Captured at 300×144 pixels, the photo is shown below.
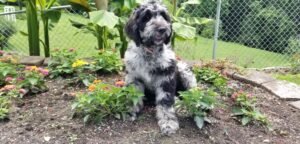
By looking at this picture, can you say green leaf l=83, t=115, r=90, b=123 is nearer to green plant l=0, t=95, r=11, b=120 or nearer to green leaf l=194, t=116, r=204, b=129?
green plant l=0, t=95, r=11, b=120

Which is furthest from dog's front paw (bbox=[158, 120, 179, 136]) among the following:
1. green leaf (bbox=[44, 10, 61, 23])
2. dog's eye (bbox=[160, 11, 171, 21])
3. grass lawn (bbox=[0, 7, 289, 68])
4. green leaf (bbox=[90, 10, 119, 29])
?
grass lawn (bbox=[0, 7, 289, 68])

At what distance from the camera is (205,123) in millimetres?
3986

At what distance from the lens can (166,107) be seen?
12.6 feet

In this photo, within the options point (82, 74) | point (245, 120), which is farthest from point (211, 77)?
point (82, 74)

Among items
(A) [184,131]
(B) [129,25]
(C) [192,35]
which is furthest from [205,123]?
(C) [192,35]

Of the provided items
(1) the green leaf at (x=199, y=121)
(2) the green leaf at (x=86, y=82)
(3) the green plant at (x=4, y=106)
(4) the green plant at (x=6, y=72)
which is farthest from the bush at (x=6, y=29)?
(1) the green leaf at (x=199, y=121)

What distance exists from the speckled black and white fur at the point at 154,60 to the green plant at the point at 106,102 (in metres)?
0.12

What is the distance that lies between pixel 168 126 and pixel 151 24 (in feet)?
2.89

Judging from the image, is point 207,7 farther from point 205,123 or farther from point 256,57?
point 205,123

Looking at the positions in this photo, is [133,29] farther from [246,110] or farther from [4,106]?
[4,106]

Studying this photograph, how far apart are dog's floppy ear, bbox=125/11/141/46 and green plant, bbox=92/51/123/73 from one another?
1418 millimetres

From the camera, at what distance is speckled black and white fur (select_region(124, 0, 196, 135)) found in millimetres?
3658

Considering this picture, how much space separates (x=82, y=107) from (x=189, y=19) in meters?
3.36

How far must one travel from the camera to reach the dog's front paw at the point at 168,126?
373cm
